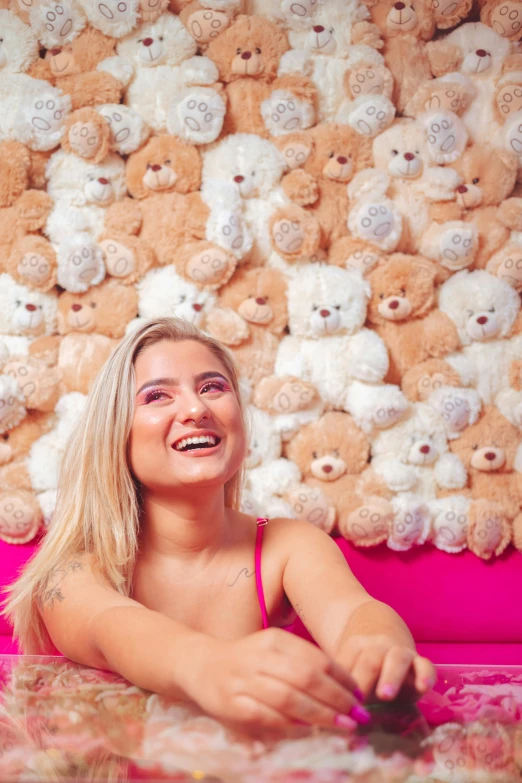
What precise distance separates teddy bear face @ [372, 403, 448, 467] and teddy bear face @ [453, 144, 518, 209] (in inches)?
20.3

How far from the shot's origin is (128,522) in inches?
45.0

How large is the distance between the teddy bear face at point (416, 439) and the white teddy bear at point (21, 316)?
0.85 m

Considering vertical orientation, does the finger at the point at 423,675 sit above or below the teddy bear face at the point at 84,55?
below

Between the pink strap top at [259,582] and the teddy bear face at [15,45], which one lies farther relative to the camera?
the teddy bear face at [15,45]

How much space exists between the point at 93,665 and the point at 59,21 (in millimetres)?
1537

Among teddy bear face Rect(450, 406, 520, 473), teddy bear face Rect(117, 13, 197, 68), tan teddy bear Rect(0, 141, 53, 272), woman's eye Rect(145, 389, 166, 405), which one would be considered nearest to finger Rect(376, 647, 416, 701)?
woman's eye Rect(145, 389, 166, 405)

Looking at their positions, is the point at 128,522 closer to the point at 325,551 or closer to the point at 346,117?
the point at 325,551

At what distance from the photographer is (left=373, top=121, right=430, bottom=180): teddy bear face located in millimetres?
1796

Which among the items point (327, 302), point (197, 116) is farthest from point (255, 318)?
point (197, 116)

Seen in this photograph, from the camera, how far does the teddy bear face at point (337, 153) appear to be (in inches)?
70.9

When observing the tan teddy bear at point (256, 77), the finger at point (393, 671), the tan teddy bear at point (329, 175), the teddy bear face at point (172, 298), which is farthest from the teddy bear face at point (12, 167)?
the finger at point (393, 671)

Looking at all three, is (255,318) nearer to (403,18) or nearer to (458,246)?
(458,246)

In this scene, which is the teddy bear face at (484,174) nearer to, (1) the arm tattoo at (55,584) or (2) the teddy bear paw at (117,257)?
(2) the teddy bear paw at (117,257)

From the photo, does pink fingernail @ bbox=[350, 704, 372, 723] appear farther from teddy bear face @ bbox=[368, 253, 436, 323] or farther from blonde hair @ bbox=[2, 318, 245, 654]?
teddy bear face @ bbox=[368, 253, 436, 323]
